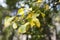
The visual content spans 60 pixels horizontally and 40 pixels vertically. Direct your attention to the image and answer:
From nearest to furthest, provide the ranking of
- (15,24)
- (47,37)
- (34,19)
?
(34,19)
(15,24)
(47,37)

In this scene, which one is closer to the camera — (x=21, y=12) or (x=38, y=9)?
(x=21, y=12)

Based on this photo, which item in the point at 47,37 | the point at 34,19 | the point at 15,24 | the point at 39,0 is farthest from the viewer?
the point at 47,37

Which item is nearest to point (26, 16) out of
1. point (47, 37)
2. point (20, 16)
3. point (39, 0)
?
point (20, 16)

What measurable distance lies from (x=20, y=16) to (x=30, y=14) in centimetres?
9

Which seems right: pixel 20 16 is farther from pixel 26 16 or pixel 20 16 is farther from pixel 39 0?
pixel 39 0

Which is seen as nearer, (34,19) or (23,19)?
(34,19)

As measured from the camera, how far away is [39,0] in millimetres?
1173

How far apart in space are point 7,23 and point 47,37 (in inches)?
136

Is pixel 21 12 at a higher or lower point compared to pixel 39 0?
lower

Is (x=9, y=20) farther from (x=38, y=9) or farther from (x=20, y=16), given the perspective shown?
(x=38, y=9)

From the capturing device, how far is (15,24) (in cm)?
104

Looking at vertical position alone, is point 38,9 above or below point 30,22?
above

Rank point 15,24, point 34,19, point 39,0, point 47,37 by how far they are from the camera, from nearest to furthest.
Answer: point 34,19 < point 15,24 < point 39,0 < point 47,37

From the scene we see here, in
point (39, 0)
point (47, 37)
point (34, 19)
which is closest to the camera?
point (34, 19)
